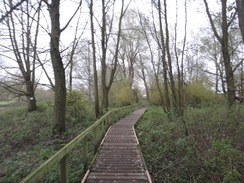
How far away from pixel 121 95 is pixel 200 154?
705 inches

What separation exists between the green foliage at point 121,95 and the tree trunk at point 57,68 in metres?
14.1

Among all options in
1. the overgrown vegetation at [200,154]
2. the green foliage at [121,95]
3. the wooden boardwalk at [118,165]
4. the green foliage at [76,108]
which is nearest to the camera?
the overgrown vegetation at [200,154]

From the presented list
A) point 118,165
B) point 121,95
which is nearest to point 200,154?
point 118,165

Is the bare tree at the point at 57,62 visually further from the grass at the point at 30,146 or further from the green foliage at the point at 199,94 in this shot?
the green foliage at the point at 199,94

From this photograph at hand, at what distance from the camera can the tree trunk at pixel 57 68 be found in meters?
7.32

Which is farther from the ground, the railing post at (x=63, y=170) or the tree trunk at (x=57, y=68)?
the tree trunk at (x=57, y=68)

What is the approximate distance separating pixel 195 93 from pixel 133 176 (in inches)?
524

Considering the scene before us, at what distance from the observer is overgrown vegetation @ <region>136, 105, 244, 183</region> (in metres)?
3.24

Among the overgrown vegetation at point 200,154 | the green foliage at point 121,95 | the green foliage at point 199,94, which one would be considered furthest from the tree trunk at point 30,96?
the green foliage at point 199,94

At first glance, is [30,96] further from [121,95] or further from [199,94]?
[199,94]

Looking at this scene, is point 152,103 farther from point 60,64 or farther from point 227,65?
point 60,64

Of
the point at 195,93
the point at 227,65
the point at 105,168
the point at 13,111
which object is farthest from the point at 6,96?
the point at 195,93

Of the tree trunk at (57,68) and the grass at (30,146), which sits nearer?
the grass at (30,146)

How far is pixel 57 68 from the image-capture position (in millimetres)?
7504
